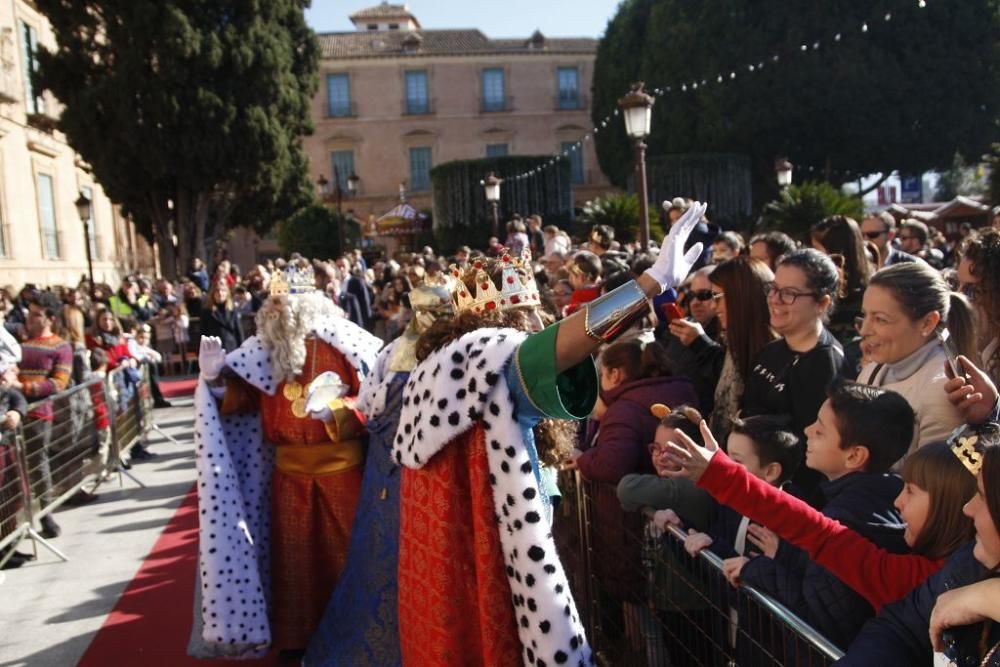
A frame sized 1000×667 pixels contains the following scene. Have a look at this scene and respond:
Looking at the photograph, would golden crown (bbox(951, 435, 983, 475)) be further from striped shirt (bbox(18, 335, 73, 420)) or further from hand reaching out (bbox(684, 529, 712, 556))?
striped shirt (bbox(18, 335, 73, 420))

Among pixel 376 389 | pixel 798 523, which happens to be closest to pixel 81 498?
pixel 376 389

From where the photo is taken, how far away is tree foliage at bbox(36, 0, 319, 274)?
2328cm

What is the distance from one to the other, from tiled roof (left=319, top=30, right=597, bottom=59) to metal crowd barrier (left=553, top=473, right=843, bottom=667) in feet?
145

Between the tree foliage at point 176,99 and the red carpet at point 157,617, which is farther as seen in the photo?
the tree foliage at point 176,99

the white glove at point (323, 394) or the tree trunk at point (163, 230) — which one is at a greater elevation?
the tree trunk at point (163, 230)

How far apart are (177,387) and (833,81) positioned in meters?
23.9

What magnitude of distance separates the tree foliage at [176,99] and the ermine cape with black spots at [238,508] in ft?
68.9

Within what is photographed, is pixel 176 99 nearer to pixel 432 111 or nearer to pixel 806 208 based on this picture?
pixel 806 208

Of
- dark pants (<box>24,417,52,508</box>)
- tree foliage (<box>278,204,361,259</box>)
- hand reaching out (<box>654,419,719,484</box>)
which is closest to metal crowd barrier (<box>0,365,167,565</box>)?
dark pants (<box>24,417,52,508</box>)

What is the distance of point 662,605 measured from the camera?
3275 mm

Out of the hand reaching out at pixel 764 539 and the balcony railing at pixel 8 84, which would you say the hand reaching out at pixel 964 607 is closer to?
the hand reaching out at pixel 764 539

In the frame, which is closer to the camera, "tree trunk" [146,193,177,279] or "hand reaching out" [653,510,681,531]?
"hand reaching out" [653,510,681,531]

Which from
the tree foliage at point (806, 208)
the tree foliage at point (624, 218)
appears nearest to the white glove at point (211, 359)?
the tree foliage at point (624, 218)

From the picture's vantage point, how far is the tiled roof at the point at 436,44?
1810 inches
